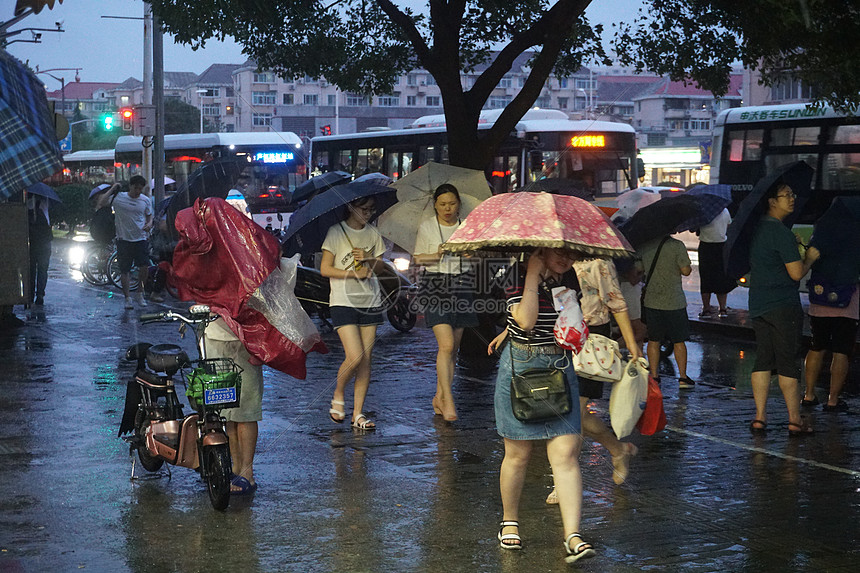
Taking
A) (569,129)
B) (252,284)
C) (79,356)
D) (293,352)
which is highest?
(569,129)

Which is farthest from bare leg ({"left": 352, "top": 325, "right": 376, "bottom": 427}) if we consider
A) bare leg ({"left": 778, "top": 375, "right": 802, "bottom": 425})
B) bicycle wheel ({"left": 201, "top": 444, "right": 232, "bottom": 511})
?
bare leg ({"left": 778, "top": 375, "right": 802, "bottom": 425})

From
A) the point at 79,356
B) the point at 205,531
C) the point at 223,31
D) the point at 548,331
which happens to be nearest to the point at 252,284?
the point at 205,531

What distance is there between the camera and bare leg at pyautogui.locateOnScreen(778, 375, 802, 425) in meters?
8.35

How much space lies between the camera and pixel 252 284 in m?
6.50

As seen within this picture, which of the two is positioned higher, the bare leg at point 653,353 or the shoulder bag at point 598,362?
the shoulder bag at point 598,362

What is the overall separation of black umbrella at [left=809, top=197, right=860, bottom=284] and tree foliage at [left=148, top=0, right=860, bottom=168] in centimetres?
185

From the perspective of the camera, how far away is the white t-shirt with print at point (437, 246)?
866 centimetres

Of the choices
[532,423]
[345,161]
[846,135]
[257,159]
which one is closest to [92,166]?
[257,159]

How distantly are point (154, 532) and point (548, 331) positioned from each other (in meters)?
2.33

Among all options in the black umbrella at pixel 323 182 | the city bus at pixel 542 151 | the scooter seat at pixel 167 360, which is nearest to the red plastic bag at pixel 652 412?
the scooter seat at pixel 167 360

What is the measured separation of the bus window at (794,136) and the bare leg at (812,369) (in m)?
11.4

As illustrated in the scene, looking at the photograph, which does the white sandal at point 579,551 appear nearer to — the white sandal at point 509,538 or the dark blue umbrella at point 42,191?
the white sandal at point 509,538

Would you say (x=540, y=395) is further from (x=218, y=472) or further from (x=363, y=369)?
(x=363, y=369)

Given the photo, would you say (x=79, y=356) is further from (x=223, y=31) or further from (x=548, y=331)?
(x=548, y=331)
